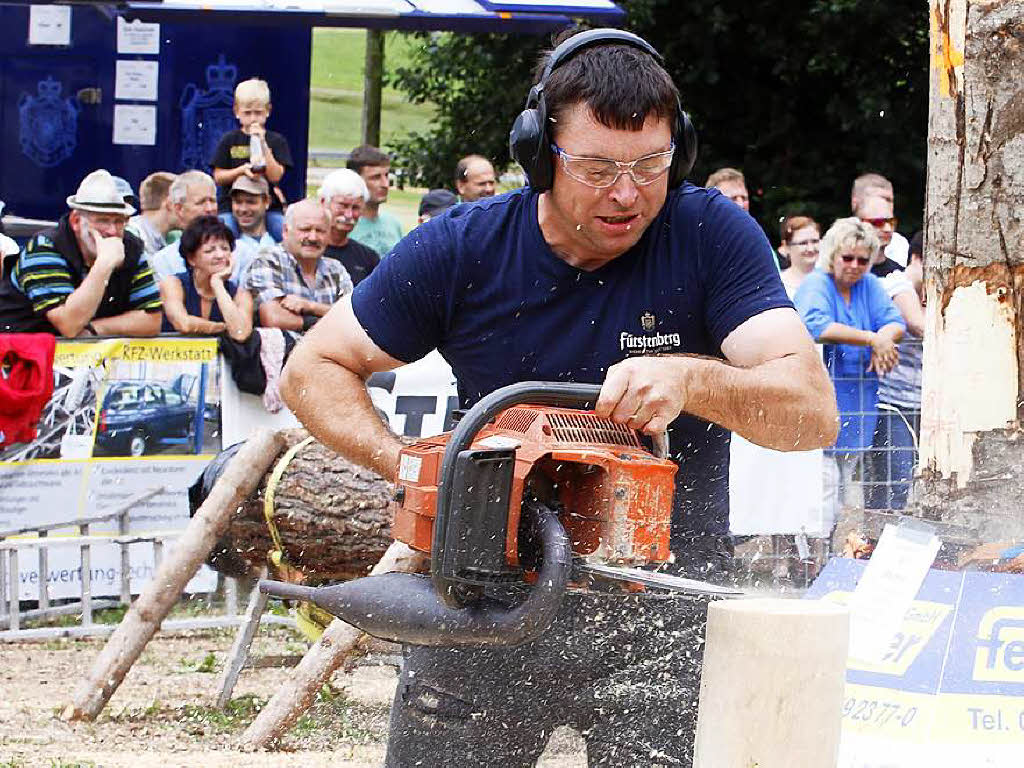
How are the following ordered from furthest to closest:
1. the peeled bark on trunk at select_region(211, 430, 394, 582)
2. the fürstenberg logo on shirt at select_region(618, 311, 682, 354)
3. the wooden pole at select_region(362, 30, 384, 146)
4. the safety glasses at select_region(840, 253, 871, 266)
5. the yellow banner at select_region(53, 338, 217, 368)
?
1. the wooden pole at select_region(362, 30, 384, 146)
2. the safety glasses at select_region(840, 253, 871, 266)
3. the yellow banner at select_region(53, 338, 217, 368)
4. the peeled bark on trunk at select_region(211, 430, 394, 582)
5. the fürstenberg logo on shirt at select_region(618, 311, 682, 354)

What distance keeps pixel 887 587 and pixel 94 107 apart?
772 centimetres

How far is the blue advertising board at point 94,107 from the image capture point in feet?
32.3

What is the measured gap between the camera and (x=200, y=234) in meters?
7.26

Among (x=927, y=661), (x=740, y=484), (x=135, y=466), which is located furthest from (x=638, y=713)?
(x=135, y=466)

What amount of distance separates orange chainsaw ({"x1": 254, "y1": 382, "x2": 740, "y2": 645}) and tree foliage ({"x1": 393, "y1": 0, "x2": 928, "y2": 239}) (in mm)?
10556

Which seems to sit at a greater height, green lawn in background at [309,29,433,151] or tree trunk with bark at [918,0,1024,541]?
green lawn in background at [309,29,433,151]

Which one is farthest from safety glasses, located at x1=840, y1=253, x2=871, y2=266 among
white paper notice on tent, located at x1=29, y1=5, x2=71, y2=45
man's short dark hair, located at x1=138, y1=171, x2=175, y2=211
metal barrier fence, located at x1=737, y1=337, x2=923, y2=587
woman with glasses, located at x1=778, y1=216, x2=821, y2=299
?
white paper notice on tent, located at x1=29, y1=5, x2=71, y2=45

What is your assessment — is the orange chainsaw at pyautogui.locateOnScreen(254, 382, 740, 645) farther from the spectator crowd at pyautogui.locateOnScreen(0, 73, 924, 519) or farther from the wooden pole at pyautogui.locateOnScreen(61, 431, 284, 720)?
the spectator crowd at pyautogui.locateOnScreen(0, 73, 924, 519)

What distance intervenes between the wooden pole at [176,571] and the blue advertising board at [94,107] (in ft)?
15.7

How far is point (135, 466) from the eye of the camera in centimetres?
677

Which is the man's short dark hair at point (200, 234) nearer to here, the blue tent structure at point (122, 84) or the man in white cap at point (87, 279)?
the man in white cap at point (87, 279)

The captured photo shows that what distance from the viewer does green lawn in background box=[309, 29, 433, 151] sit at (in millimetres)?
30281

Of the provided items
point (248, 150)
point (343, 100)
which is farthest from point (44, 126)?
point (343, 100)

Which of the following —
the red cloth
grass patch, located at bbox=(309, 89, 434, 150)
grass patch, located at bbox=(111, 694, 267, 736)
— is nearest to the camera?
grass patch, located at bbox=(111, 694, 267, 736)
